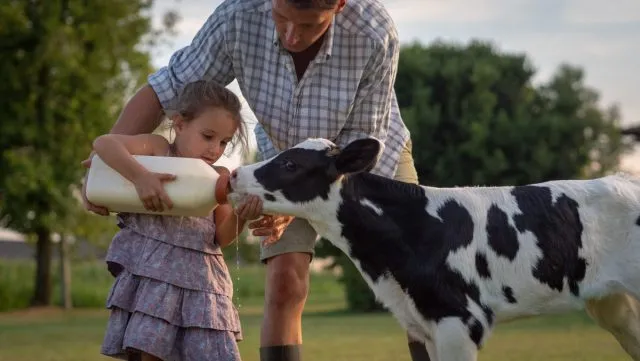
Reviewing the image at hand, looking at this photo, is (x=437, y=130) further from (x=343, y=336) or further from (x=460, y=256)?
(x=460, y=256)

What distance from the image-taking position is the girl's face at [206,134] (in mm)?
6391

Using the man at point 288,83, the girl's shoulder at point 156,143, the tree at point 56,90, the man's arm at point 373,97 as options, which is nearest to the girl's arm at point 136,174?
the girl's shoulder at point 156,143

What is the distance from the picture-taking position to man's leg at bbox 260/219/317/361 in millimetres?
7078

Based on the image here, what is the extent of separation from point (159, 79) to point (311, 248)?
139cm

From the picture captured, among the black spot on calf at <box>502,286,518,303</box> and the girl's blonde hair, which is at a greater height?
the girl's blonde hair

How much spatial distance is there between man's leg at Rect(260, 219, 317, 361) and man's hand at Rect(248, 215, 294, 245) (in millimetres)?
191

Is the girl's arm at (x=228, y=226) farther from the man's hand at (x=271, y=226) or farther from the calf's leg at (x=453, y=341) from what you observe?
the calf's leg at (x=453, y=341)

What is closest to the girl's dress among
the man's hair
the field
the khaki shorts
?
the khaki shorts

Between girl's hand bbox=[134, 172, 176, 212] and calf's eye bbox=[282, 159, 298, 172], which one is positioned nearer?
girl's hand bbox=[134, 172, 176, 212]

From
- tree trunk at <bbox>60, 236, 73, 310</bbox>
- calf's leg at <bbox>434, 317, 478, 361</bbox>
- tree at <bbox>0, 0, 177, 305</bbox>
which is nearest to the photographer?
calf's leg at <bbox>434, 317, 478, 361</bbox>

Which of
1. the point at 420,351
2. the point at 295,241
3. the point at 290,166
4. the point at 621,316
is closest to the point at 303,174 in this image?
the point at 290,166

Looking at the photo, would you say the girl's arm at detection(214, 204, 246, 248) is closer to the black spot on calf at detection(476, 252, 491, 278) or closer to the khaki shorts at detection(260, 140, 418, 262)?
the khaki shorts at detection(260, 140, 418, 262)

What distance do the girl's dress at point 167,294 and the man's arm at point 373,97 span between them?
3.88 ft

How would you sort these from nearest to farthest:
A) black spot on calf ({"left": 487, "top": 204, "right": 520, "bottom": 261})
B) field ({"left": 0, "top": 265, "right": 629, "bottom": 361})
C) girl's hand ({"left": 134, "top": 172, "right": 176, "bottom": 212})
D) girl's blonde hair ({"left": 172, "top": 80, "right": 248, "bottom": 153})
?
1. girl's hand ({"left": 134, "top": 172, "right": 176, "bottom": 212})
2. girl's blonde hair ({"left": 172, "top": 80, "right": 248, "bottom": 153})
3. black spot on calf ({"left": 487, "top": 204, "right": 520, "bottom": 261})
4. field ({"left": 0, "top": 265, "right": 629, "bottom": 361})
